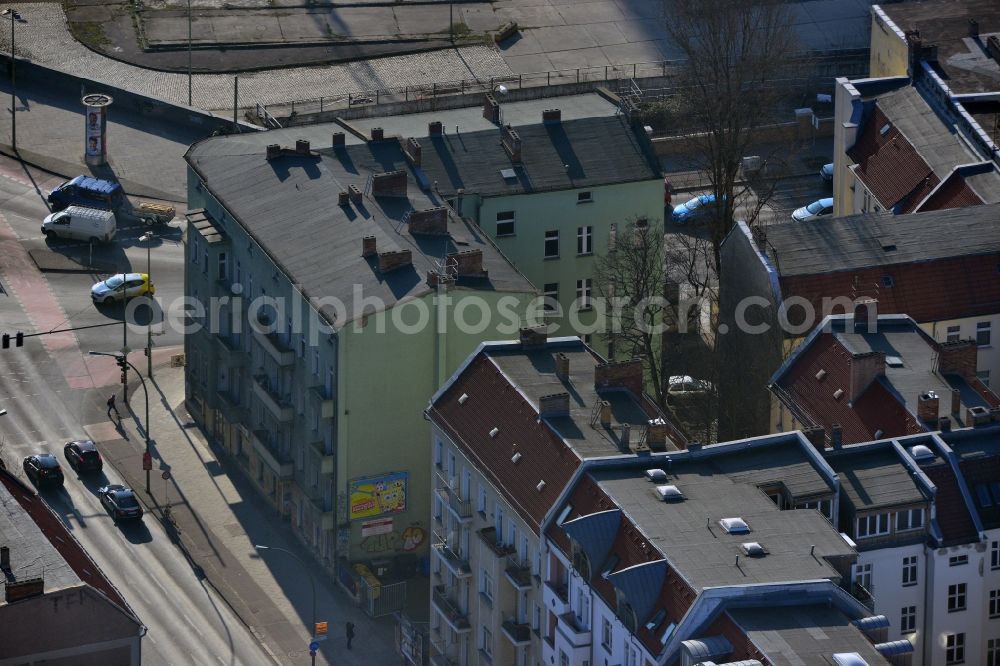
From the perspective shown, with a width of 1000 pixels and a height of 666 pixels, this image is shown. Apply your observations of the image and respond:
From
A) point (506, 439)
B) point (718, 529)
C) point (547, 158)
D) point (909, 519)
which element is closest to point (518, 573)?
point (506, 439)

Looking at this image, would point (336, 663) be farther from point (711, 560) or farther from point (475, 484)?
point (711, 560)

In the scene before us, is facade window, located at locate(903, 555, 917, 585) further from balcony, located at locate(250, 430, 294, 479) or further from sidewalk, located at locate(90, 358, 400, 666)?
balcony, located at locate(250, 430, 294, 479)

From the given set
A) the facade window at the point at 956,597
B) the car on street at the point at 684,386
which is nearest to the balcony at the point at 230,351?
the car on street at the point at 684,386

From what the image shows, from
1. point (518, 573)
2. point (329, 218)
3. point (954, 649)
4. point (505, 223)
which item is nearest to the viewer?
point (954, 649)

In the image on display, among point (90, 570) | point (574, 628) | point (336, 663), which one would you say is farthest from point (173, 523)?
point (574, 628)

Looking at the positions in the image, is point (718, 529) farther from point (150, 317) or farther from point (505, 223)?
point (150, 317)

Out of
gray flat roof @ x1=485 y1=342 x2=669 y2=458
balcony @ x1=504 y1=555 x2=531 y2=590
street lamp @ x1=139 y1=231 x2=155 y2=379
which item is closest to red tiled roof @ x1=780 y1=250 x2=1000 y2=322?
gray flat roof @ x1=485 y1=342 x2=669 y2=458

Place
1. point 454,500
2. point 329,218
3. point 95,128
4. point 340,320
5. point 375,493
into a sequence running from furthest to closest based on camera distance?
Result: point 95,128 < point 329,218 < point 375,493 < point 340,320 < point 454,500
